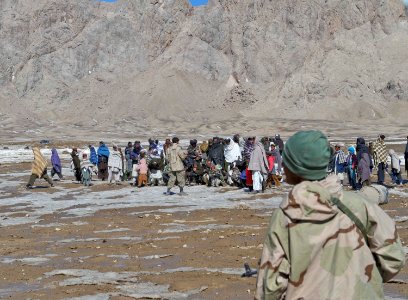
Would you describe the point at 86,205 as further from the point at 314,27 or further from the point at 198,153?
the point at 314,27

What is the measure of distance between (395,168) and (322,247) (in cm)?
1755

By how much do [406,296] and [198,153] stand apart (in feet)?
47.5

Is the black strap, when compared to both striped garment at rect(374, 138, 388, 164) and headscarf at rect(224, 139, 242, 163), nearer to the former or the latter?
striped garment at rect(374, 138, 388, 164)

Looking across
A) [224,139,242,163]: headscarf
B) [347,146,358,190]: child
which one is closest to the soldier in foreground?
[347,146,358,190]: child

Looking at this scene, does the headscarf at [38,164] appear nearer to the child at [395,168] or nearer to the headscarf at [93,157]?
the headscarf at [93,157]

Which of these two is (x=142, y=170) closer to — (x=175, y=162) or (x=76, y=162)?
(x=175, y=162)

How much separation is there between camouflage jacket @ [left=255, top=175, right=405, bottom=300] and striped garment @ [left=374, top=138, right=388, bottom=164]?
16910 millimetres

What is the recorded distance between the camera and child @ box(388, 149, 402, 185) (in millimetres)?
19422

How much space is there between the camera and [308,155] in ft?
9.73

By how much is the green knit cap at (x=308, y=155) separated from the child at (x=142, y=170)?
18200mm

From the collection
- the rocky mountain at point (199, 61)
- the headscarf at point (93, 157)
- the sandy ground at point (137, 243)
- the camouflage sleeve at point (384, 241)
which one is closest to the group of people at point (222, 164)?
the headscarf at point (93, 157)

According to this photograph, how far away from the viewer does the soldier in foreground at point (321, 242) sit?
9.48 feet

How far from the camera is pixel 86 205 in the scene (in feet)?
56.1

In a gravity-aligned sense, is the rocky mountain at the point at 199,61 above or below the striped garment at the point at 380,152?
above
